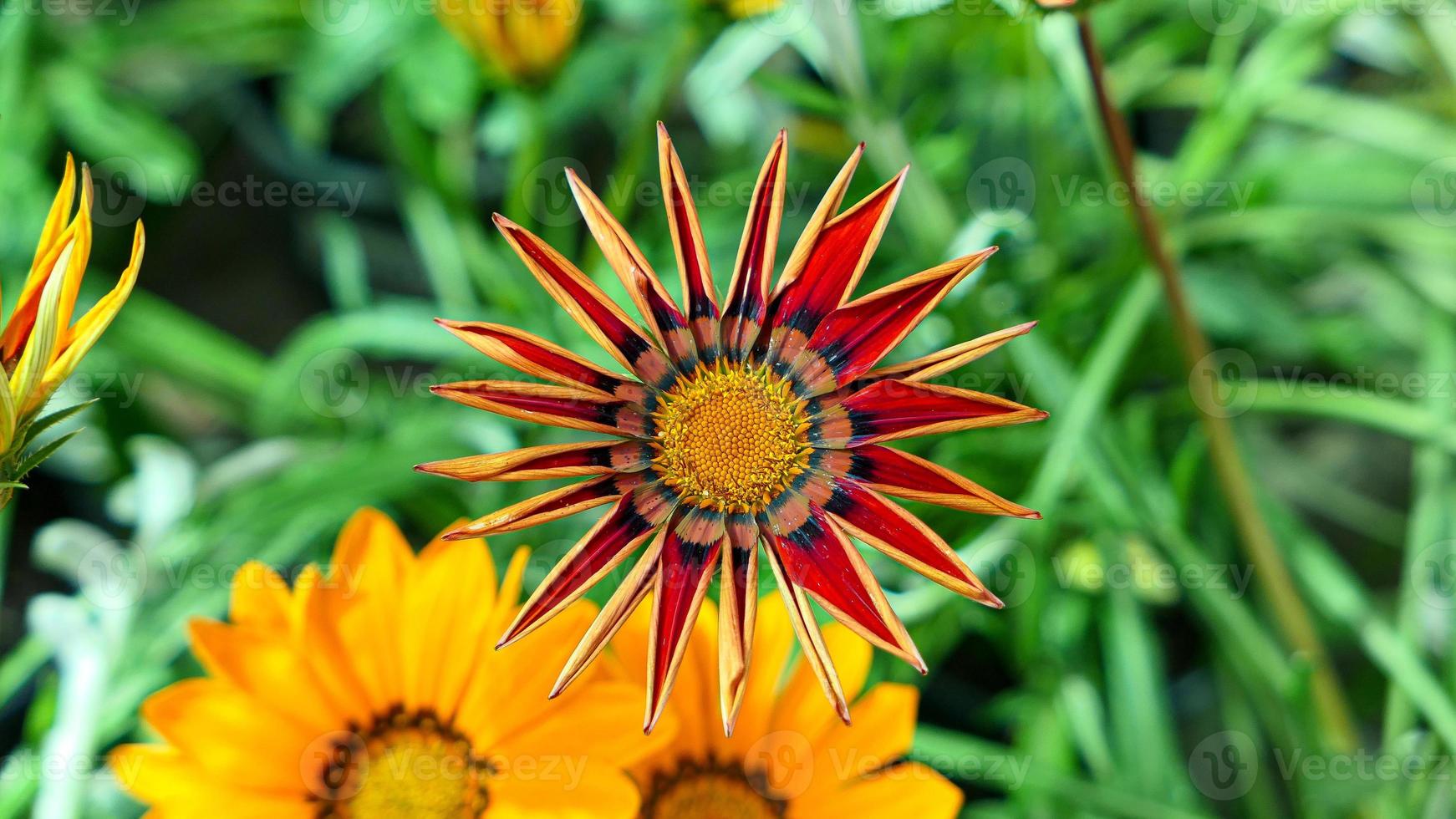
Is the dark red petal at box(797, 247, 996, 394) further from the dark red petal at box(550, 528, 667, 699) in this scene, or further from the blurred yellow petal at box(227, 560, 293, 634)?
the blurred yellow petal at box(227, 560, 293, 634)

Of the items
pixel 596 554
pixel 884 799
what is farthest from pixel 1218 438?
pixel 596 554

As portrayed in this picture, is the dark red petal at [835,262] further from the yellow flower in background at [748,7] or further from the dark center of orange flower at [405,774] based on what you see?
the yellow flower in background at [748,7]

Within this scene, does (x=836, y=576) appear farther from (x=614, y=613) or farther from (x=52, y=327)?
(x=52, y=327)

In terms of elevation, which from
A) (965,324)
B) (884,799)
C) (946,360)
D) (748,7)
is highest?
(748,7)

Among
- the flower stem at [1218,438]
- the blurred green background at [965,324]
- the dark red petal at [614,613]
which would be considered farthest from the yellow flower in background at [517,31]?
the dark red petal at [614,613]

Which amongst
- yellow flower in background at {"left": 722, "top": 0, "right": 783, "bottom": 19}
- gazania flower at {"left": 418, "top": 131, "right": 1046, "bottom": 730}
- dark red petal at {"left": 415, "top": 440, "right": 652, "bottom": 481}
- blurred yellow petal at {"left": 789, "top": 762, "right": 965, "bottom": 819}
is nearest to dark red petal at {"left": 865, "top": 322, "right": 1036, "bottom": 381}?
gazania flower at {"left": 418, "top": 131, "right": 1046, "bottom": 730}
